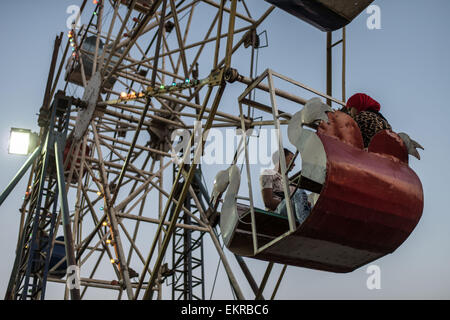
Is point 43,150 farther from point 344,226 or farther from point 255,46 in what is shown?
point 344,226

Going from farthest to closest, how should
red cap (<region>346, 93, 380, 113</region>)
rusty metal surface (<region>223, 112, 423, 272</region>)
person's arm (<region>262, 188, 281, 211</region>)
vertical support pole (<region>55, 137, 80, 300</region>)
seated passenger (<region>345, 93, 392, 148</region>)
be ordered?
vertical support pole (<region>55, 137, 80, 300</region>) < person's arm (<region>262, 188, 281, 211</region>) < red cap (<region>346, 93, 380, 113</region>) < seated passenger (<region>345, 93, 392, 148</region>) < rusty metal surface (<region>223, 112, 423, 272</region>)

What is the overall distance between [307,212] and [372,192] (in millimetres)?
853

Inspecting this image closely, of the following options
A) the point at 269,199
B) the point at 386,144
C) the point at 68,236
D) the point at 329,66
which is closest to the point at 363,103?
the point at 386,144

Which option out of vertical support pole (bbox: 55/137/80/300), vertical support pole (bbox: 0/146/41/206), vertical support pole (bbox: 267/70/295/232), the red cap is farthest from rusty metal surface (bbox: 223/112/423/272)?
vertical support pole (bbox: 0/146/41/206)

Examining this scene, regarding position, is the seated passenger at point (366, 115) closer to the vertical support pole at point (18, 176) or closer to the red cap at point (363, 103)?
the red cap at point (363, 103)

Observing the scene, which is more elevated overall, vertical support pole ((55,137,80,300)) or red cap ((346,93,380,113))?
red cap ((346,93,380,113))

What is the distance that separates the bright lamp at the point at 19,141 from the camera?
16.5 metres

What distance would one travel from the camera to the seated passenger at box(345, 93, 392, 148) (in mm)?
7145

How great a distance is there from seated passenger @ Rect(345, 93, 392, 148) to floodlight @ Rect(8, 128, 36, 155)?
12.2 metres

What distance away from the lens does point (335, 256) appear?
274 inches

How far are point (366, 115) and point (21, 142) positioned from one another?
498 inches

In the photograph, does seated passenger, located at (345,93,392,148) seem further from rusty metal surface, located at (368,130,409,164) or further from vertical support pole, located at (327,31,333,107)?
vertical support pole, located at (327,31,333,107)

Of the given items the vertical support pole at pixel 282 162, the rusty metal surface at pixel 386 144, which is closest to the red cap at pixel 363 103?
the rusty metal surface at pixel 386 144

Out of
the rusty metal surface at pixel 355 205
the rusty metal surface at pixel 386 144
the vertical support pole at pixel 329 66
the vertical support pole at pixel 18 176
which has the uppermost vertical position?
the vertical support pole at pixel 329 66
